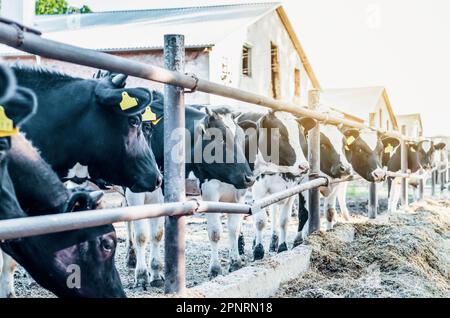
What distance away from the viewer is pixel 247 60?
1984 cm

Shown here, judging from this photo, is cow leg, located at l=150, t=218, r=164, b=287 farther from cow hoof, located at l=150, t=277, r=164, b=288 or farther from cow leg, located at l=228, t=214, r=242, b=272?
cow leg, located at l=228, t=214, r=242, b=272

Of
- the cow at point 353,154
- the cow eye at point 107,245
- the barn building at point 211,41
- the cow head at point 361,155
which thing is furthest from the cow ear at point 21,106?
the barn building at point 211,41

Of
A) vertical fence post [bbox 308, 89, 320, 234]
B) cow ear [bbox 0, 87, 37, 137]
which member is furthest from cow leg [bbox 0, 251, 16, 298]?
vertical fence post [bbox 308, 89, 320, 234]

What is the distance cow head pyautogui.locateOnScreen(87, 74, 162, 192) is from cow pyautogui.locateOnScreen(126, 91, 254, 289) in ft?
3.89

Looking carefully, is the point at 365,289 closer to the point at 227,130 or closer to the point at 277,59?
the point at 227,130

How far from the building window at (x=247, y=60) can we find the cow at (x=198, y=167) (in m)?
13.7

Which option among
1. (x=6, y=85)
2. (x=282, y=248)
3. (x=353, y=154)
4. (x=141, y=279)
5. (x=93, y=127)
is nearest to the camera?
(x=6, y=85)

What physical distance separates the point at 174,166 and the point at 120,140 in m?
1.09

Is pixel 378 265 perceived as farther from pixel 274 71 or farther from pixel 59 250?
pixel 274 71

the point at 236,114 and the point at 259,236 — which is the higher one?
the point at 236,114

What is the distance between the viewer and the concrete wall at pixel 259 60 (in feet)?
54.1

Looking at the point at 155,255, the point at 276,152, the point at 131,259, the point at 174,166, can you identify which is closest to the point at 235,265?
the point at 155,255

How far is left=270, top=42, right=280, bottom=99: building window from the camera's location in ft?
70.9
